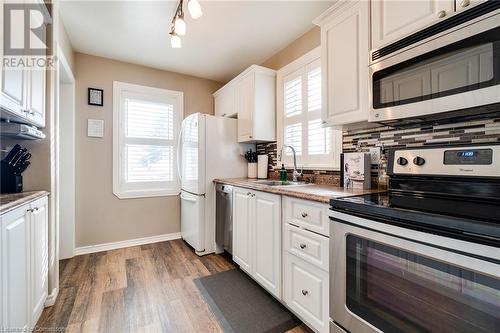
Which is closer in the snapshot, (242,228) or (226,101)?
(242,228)

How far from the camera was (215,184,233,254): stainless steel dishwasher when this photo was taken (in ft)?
7.98

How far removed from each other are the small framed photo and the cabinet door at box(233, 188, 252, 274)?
212cm

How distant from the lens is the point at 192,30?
2.33 m

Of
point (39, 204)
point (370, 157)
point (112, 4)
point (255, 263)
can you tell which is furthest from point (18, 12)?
point (370, 157)

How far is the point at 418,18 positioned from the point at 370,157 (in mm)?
885

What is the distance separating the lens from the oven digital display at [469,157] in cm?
88

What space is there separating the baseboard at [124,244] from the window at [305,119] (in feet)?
6.66

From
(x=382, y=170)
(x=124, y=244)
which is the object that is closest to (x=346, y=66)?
(x=382, y=170)

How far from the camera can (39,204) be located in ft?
4.98

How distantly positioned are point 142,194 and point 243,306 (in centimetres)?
212

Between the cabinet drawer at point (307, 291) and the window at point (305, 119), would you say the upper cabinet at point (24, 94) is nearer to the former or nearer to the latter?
the cabinet drawer at point (307, 291)

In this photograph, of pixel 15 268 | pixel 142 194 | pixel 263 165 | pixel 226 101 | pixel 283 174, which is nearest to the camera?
pixel 15 268

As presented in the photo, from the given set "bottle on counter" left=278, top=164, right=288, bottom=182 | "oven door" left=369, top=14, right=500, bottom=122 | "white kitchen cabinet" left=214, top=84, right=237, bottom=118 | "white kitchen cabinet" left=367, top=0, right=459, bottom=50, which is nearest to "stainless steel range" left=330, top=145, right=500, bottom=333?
"oven door" left=369, top=14, right=500, bottom=122
